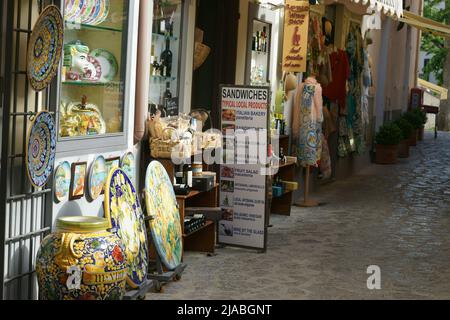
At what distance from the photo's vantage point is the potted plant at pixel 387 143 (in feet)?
59.9

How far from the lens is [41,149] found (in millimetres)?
5316

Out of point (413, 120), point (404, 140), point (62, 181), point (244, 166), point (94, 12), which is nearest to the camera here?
point (62, 181)

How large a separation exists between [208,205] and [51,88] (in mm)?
2908

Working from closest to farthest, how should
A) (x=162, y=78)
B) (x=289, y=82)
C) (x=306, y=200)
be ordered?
(x=162, y=78), (x=289, y=82), (x=306, y=200)

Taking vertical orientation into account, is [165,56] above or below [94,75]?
above

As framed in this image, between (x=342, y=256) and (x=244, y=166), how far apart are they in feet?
4.18

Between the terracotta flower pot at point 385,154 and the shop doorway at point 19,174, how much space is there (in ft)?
44.8

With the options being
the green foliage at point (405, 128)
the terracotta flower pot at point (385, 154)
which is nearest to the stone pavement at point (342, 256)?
the terracotta flower pot at point (385, 154)

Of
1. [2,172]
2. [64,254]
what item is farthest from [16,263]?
[2,172]

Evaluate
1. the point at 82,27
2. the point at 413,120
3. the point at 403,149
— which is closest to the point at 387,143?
the point at 403,149

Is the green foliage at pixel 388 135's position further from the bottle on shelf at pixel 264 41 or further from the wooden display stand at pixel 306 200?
the bottle on shelf at pixel 264 41

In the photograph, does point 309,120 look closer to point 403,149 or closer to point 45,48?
point 45,48

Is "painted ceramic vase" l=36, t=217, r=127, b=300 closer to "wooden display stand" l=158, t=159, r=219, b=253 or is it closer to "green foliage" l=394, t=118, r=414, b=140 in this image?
"wooden display stand" l=158, t=159, r=219, b=253
